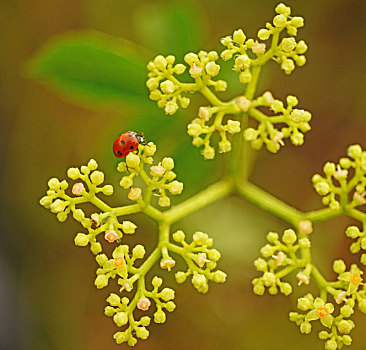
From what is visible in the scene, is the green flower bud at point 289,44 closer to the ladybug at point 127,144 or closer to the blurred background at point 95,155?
the ladybug at point 127,144

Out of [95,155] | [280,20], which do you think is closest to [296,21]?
[280,20]

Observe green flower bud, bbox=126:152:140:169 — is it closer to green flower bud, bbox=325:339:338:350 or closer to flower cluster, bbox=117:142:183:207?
flower cluster, bbox=117:142:183:207

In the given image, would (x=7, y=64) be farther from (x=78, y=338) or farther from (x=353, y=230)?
(x=353, y=230)

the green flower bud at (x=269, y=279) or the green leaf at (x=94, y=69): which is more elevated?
the green leaf at (x=94, y=69)

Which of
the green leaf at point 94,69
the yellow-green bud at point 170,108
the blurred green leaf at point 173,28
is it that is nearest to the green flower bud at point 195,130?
the yellow-green bud at point 170,108

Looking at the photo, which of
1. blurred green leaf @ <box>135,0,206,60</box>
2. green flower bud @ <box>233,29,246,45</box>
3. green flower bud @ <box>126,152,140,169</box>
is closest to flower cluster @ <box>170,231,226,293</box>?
green flower bud @ <box>126,152,140,169</box>

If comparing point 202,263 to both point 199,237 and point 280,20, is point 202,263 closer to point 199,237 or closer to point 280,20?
point 199,237

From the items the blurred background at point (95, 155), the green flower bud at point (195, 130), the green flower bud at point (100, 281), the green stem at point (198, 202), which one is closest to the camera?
the green flower bud at point (100, 281)

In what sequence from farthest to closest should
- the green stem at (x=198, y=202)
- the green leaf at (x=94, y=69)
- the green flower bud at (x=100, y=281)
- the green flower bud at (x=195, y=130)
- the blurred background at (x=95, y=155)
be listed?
the blurred background at (x=95, y=155)
the green leaf at (x=94, y=69)
the green stem at (x=198, y=202)
the green flower bud at (x=195, y=130)
the green flower bud at (x=100, y=281)
